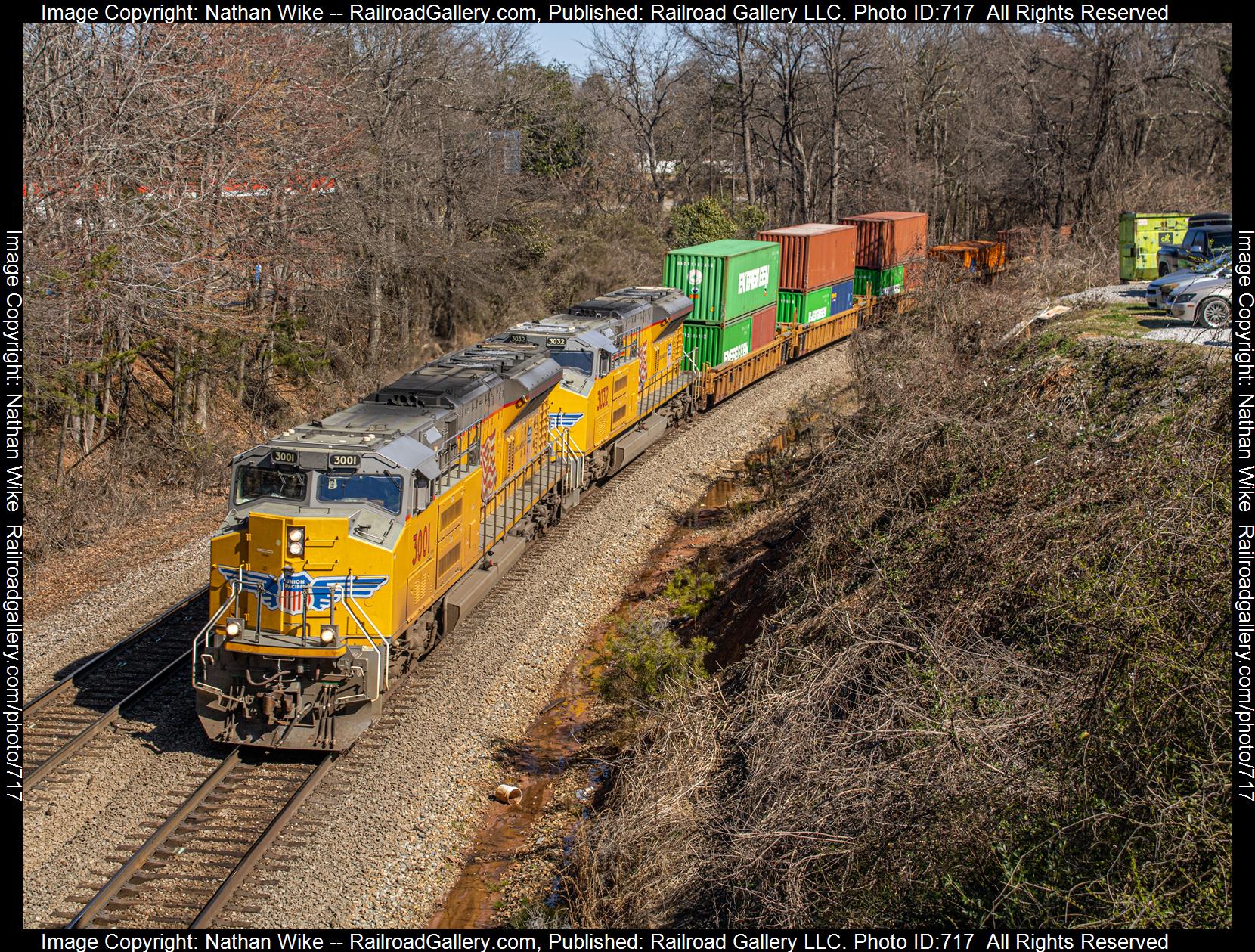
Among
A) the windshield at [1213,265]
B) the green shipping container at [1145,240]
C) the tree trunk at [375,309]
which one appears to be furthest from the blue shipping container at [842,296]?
the tree trunk at [375,309]

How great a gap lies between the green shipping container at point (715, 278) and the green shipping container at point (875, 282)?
9224 mm

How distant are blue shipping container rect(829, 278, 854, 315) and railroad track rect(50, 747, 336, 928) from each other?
84.2 feet

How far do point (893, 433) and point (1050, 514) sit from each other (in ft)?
13.0

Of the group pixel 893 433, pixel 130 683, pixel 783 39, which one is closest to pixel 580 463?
pixel 893 433

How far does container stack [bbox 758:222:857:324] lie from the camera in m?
30.6

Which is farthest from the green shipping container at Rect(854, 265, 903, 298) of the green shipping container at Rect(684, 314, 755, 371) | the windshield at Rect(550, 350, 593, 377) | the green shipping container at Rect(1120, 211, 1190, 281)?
the windshield at Rect(550, 350, 593, 377)

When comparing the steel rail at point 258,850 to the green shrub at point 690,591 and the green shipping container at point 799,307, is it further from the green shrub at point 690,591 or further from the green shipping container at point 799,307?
the green shipping container at point 799,307

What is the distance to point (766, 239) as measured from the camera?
104ft

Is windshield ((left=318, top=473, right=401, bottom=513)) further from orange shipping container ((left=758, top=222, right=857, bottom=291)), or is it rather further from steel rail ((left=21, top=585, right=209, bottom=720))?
orange shipping container ((left=758, top=222, right=857, bottom=291))

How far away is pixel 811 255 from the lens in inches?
1203

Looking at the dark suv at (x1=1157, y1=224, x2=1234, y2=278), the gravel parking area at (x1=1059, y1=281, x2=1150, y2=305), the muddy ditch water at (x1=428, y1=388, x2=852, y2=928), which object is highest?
the dark suv at (x1=1157, y1=224, x2=1234, y2=278)

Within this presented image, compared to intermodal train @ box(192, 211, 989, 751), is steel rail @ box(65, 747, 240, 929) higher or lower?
lower

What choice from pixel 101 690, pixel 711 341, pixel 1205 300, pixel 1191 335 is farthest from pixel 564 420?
pixel 1205 300

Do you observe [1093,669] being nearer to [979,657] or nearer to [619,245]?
[979,657]
